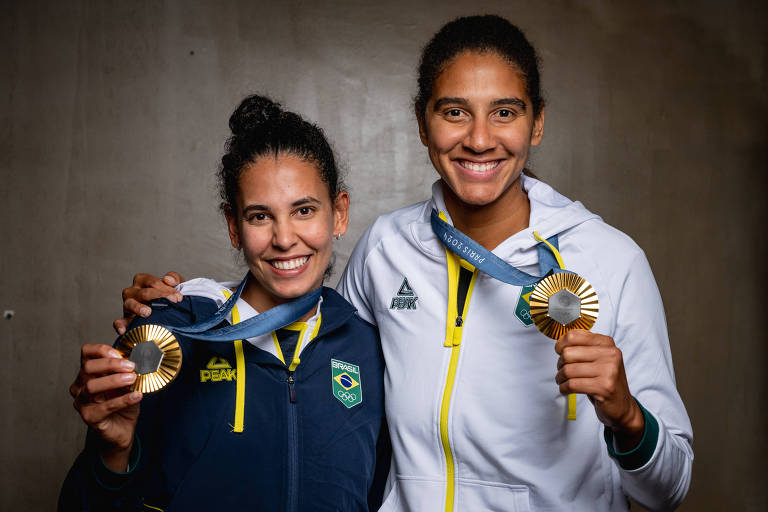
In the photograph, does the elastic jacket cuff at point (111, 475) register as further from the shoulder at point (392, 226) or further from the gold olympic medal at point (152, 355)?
the shoulder at point (392, 226)

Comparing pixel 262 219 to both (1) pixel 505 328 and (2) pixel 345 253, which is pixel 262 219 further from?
(2) pixel 345 253

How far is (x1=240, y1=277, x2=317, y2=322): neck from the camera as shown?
6.41 feet

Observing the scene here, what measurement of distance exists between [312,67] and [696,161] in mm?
2241

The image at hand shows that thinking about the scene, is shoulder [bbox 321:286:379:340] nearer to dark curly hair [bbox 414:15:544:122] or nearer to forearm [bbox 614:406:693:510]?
dark curly hair [bbox 414:15:544:122]

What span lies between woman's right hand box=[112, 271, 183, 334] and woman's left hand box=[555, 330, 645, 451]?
3.35 feet

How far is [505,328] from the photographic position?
6.05ft

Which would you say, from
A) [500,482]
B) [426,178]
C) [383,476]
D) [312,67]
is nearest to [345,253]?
[426,178]

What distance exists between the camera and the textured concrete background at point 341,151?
3.61 meters

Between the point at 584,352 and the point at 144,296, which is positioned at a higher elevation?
the point at 144,296

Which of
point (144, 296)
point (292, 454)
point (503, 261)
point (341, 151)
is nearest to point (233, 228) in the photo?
point (144, 296)

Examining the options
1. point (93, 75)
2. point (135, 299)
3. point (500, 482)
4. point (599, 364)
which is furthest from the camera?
point (93, 75)

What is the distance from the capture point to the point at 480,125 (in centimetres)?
184

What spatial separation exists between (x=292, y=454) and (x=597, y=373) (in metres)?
0.79

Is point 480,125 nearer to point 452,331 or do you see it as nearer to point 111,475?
point 452,331
